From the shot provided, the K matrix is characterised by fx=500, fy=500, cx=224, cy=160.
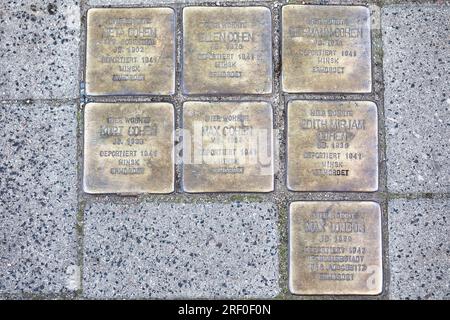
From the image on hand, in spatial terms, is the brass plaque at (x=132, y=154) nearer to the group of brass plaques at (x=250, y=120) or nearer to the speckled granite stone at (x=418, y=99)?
the group of brass plaques at (x=250, y=120)

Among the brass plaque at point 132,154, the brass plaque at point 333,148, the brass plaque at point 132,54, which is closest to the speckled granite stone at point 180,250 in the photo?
the brass plaque at point 132,154

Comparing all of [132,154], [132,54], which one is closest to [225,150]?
[132,154]

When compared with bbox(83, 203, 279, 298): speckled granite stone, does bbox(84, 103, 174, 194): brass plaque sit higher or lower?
higher

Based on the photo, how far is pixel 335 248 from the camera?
201 centimetres

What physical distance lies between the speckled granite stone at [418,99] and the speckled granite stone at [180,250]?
59cm

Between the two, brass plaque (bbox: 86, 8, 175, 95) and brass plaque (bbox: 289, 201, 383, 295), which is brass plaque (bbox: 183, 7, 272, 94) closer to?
brass plaque (bbox: 86, 8, 175, 95)

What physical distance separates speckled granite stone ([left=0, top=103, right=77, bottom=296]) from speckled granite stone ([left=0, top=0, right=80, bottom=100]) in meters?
0.07

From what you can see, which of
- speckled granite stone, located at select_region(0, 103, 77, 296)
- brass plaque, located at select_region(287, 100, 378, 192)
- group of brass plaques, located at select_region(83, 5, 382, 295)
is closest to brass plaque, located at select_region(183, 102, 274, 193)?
group of brass plaques, located at select_region(83, 5, 382, 295)

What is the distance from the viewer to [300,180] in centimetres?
203

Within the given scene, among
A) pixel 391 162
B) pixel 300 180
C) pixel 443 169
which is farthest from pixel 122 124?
pixel 443 169

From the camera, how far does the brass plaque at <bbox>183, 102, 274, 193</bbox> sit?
2025 millimetres

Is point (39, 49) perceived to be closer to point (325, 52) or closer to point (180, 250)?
point (180, 250)

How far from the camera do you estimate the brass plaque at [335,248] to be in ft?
6.58

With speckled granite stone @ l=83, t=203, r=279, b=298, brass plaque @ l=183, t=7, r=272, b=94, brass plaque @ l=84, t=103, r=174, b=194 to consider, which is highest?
brass plaque @ l=183, t=7, r=272, b=94
